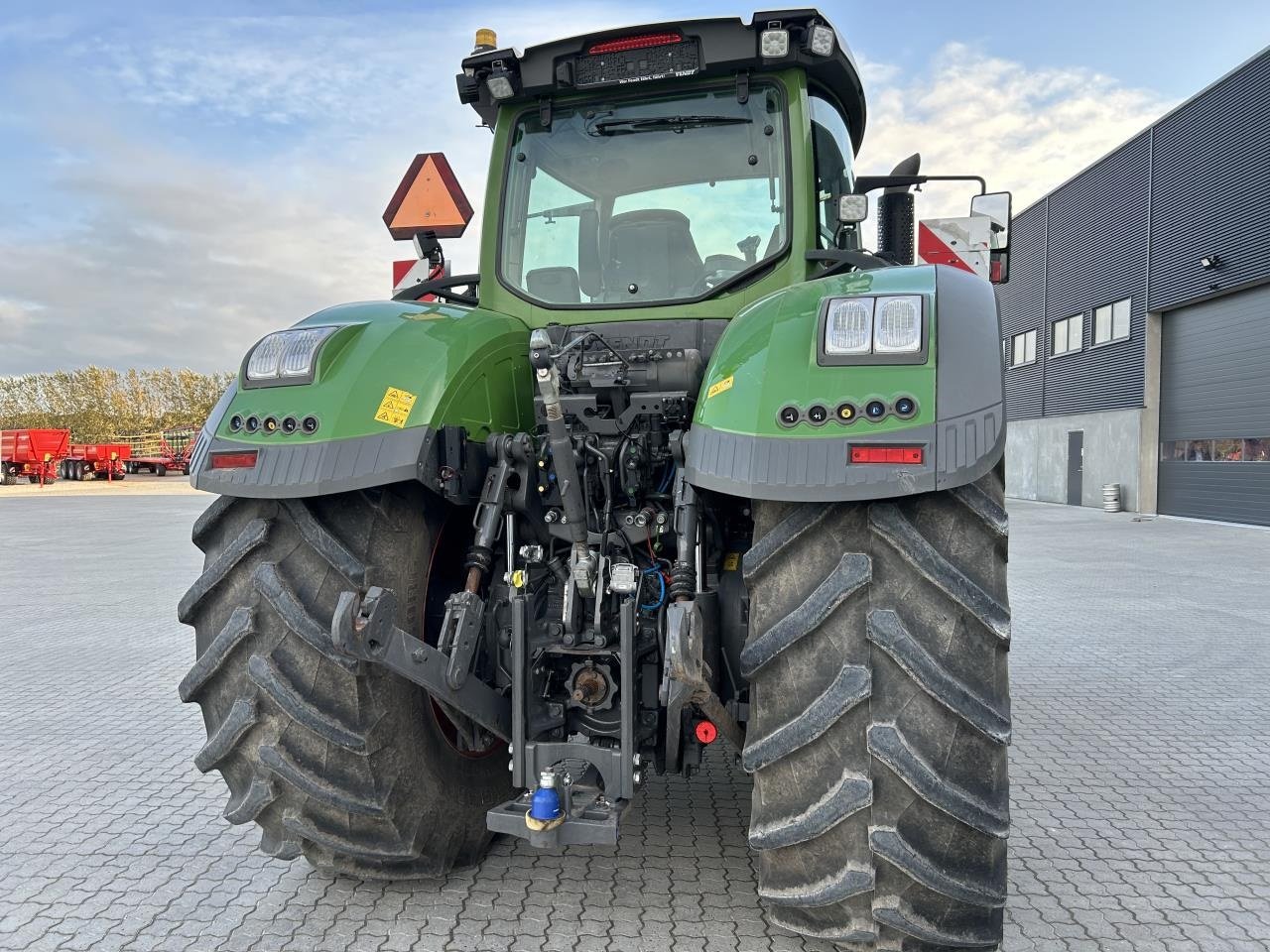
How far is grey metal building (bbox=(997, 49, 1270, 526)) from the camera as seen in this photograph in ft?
55.5

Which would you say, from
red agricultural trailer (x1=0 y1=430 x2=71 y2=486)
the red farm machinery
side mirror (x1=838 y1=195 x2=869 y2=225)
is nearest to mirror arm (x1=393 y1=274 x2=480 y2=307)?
side mirror (x1=838 y1=195 x2=869 y2=225)

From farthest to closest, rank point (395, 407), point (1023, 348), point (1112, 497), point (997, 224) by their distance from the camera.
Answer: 1. point (1023, 348)
2. point (1112, 497)
3. point (997, 224)
4. point (395, 407)

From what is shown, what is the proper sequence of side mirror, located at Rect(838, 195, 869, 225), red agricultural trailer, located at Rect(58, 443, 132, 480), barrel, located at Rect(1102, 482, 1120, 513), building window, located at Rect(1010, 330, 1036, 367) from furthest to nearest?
red agricultural trailer, located at Rect(58, 443, 132, 480) < building window, located at Rect(1010, 330, 1036, 367) < barrel, located at Rect(1102, 482, 1120, 513) < side mirror, located at Rect(838, 195, 869, 225)

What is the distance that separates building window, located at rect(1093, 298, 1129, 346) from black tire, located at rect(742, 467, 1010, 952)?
21.9 m

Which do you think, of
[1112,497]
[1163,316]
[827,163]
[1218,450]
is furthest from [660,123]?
[1112,497]

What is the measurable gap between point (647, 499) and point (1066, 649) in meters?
4.98

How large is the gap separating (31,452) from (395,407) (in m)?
40.8

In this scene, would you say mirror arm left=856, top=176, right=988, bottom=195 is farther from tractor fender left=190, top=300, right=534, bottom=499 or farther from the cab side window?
tractor fender left=190, top=300, right=534, bottom=499

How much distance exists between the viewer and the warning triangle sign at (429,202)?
4797mm

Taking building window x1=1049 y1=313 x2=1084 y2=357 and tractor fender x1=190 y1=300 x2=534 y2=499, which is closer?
tractor fender x1=190 y1=300 x2=534 y2=499

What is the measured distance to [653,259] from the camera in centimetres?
331

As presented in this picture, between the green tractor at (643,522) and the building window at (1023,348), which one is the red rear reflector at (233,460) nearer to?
the green tractor at (643,522)

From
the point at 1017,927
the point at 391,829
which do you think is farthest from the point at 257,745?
the point at 1017,927

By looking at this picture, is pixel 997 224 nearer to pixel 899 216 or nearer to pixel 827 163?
pixel 899 216
